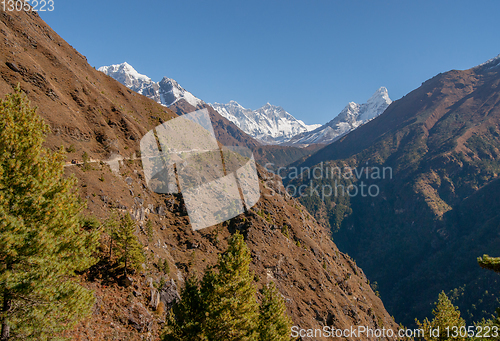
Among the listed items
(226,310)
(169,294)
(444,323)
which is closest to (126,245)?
(169,294)

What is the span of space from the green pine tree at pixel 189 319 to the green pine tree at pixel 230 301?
0.75 meters

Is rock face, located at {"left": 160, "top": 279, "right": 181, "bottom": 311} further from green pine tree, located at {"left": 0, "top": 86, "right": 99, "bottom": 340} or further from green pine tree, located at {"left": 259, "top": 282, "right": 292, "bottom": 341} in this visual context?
green pine tree, located at {"left": 0, "top": 86, "right": 99, "bottom": 340}

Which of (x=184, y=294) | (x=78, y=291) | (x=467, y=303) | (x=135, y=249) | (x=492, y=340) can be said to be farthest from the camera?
(x=467, y=303)

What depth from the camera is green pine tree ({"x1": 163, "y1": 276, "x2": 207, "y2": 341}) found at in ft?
61.6

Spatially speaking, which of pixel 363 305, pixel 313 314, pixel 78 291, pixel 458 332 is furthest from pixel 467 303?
pixel 78 291

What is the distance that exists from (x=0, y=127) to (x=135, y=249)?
16995 mm

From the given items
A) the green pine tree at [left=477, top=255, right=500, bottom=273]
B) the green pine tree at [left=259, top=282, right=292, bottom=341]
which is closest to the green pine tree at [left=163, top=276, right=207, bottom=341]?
the green pine tree at [left=259, top=282, right=292, bottom=341]

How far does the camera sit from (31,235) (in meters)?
11.1

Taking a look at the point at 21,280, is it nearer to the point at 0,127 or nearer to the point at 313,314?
the point at 0,127

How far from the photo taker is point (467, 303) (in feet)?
602

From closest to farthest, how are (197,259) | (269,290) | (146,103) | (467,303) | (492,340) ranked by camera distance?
(492,340), (269,290), (197,259), (146,103), (467,303)

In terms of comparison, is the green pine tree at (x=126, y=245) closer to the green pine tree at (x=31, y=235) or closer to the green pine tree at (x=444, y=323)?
the green pine tree at (x=31, y=235)

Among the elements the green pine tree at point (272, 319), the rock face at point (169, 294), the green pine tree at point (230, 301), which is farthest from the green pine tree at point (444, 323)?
the rock face at point (169, 294)

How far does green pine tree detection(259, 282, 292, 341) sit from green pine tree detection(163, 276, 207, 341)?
525 cm
